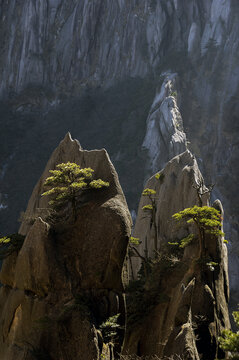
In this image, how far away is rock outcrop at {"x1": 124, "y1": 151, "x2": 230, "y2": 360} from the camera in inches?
566

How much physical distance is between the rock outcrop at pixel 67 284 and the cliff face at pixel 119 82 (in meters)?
44.3

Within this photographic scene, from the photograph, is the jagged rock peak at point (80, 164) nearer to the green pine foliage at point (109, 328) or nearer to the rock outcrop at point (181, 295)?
the green pine foliage at point (109, 328)

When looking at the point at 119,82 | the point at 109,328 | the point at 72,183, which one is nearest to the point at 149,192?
the point at 72,183

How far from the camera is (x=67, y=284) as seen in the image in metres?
14.0

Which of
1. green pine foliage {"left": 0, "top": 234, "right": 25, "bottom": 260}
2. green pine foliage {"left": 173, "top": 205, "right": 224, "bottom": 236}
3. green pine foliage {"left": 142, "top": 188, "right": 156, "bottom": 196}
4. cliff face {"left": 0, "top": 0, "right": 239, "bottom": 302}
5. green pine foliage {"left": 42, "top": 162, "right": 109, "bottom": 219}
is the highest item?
cliff face {"left": 0, "top": 0, "right": 239, "bottom": 302}

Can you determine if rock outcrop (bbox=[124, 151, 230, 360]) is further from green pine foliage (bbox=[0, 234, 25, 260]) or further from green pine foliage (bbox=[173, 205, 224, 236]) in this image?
green pine foliage (bbox=[0, 234, 25, 260])

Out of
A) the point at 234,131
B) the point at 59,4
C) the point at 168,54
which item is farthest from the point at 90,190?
the point at 59,4

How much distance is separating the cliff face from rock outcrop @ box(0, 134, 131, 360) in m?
44.3

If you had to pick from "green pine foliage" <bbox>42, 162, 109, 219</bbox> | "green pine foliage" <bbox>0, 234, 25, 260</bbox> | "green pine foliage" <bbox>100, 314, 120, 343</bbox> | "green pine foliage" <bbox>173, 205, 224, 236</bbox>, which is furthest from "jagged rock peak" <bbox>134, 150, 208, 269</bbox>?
"green pine foliage" <bbox>100, 314, 120, 343</bbox>

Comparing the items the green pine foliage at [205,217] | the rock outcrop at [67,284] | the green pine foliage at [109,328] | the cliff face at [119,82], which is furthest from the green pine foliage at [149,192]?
the cliff face at [119,82]

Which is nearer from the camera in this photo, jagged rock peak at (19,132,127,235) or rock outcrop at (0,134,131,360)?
rock outcrop at (0,134,131,360)

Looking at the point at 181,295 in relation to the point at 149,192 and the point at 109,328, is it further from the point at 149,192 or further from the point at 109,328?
the point at 149,192

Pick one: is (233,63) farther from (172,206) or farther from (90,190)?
(90,190)

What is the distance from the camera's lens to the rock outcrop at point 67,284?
43.4ft
